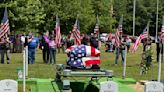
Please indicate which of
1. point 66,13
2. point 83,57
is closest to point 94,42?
point 83,57

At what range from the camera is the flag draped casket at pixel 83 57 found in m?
9.99

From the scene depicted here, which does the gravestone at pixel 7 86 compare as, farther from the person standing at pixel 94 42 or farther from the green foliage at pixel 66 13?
the green foliage at pixel 66 13

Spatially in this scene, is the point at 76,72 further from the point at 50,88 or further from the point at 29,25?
the point at 29,25

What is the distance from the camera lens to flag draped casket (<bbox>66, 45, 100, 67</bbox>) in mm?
9992

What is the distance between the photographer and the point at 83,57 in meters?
10.1

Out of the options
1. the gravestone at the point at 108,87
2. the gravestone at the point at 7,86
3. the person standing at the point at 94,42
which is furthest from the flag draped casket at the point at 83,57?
the person standing at the point at 94,42

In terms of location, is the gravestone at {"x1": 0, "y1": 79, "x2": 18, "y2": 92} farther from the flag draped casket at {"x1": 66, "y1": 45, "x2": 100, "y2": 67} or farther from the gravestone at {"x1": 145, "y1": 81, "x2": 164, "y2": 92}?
the flag draped casket at {"x1": 66, "y1": 45, "x2": 100, "y2": 67}

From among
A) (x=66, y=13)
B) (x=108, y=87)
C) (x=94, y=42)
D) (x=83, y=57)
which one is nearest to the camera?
(x=108, y=87)

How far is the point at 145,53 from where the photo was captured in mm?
20016

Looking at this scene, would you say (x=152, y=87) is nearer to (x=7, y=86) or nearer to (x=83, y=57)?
(x=7, y=86)

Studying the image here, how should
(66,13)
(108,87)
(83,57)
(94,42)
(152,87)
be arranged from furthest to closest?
(66,13) → (94,42) → (83,57) → (152,87) → (108,87)

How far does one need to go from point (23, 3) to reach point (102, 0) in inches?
1491

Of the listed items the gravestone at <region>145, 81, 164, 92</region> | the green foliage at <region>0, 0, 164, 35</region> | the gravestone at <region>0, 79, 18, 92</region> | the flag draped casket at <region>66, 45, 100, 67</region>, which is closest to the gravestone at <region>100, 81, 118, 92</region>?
the gravestone at <region>145, 81, 164, 92</region>

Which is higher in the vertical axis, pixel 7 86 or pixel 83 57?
pixel 83 57
